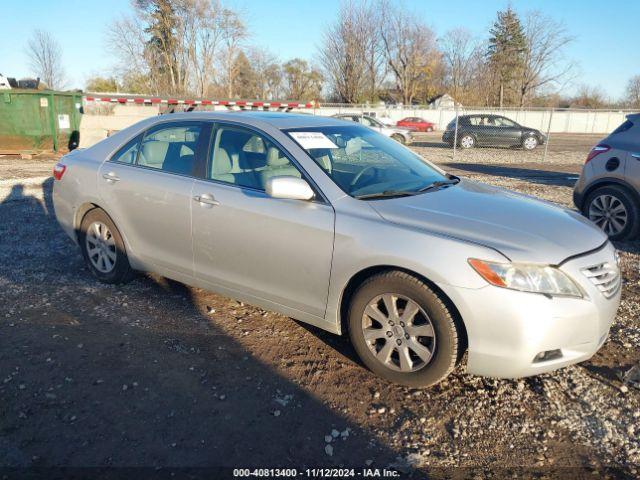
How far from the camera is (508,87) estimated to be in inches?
2219

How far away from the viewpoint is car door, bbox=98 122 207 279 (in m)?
4.05

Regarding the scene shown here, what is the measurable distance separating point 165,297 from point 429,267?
8.71ft

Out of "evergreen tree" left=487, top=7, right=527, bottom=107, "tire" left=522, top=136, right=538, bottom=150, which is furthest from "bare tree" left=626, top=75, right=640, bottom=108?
"tire" left=522, top=136, right=538, bottom=150

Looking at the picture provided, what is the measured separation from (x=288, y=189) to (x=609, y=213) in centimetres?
504

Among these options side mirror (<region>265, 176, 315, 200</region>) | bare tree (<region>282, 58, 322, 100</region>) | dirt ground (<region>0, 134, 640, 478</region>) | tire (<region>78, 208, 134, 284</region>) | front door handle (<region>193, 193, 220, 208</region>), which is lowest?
dirt ground (<region>0, 134, 640, 478</region>)

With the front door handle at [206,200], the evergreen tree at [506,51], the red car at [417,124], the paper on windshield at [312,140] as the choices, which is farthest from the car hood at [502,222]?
the evergreen tree at [506,51]

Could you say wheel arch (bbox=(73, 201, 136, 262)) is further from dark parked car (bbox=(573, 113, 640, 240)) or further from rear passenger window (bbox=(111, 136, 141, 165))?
dark parked car (bbox=(573, 113, 640, 240))

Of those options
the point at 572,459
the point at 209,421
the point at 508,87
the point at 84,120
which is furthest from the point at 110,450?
the point at 508,87

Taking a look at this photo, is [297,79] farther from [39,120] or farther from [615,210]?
[615,210]

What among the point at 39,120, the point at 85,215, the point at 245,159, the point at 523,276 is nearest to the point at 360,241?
the point at 523,276

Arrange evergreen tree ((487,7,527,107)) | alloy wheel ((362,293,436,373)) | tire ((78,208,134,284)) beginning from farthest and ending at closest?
evergreen tree ((487,7,527,107)) < tire ((78,208,134,284)) < alloy wheel ((362,293,436,373))

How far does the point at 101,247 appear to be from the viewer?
4.79m

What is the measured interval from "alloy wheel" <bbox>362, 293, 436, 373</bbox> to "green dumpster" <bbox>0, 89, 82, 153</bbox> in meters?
15.2

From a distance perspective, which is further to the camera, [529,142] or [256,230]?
[529,142]
